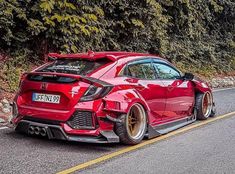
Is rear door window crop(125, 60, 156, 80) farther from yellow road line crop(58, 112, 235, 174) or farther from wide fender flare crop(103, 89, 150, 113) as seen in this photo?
yellow road line crop(58, 112, 235, 174)

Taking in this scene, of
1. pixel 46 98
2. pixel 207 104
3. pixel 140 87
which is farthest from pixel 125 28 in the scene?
pixel 46 98

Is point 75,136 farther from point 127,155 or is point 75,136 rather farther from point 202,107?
point 202,107

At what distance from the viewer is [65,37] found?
38.7 feet

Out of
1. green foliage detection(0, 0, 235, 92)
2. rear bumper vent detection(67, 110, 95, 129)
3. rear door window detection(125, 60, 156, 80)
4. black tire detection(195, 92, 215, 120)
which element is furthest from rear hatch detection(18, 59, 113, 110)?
green foliage detection(0, 0, 235, 92)

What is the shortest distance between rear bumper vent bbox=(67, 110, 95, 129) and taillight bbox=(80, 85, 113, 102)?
212mm

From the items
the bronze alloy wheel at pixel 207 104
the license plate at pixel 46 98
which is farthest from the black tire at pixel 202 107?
the license plate at pixel 46 98

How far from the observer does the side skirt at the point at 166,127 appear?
276 inches

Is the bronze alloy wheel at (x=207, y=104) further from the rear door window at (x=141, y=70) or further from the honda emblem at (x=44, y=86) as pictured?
the honda emblem at (x=44, y=86)

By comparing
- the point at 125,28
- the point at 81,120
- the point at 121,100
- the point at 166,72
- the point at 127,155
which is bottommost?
the point at 127,155

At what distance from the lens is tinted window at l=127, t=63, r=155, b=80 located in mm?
7048

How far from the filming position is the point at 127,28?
1471 cm

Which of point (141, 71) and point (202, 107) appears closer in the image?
point (141, 71)

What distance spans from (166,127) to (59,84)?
7.93 feet

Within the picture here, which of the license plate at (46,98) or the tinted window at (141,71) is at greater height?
the tinted window at (141,71)
